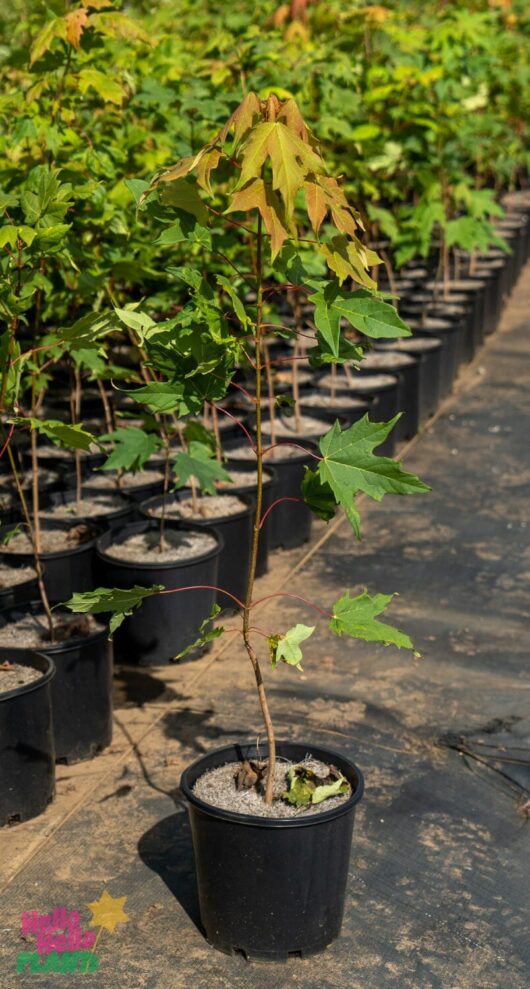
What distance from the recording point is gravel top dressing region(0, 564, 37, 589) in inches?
173

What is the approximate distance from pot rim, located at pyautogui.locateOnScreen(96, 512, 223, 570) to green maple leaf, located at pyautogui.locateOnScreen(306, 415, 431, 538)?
179 cm

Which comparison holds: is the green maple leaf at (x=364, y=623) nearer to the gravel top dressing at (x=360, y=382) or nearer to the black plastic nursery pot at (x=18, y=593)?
the black plastic nursery pot at (x=18, y=593)

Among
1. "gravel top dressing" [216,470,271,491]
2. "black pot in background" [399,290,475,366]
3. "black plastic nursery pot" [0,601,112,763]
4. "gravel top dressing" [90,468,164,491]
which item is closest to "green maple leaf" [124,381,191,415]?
"black plastic nursery pot" [0,601,112,763]

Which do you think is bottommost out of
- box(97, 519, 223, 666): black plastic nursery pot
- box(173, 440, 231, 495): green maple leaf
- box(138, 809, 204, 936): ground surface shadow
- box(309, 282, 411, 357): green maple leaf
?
box(138, 809, 204, 936): ground surface shadow

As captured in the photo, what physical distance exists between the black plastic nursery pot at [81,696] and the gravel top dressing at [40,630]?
0.06 meters

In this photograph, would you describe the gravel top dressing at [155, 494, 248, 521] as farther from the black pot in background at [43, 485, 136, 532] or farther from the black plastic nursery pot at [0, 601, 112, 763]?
the black plastic nursery pot at [0, 601, 112, 763]

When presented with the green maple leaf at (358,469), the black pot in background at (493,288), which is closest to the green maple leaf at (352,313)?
the green maple leaf at (358,469)

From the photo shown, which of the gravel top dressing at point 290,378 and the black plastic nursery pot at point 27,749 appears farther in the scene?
the gravel top dressing at point 290,378

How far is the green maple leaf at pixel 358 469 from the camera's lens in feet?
8.38

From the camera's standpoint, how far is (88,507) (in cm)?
523

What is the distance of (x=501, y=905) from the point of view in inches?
118

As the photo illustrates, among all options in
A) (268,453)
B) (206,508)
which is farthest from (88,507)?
(268,453)

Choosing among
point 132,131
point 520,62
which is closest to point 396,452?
point 132,131

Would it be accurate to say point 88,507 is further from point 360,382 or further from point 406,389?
point 406,389
